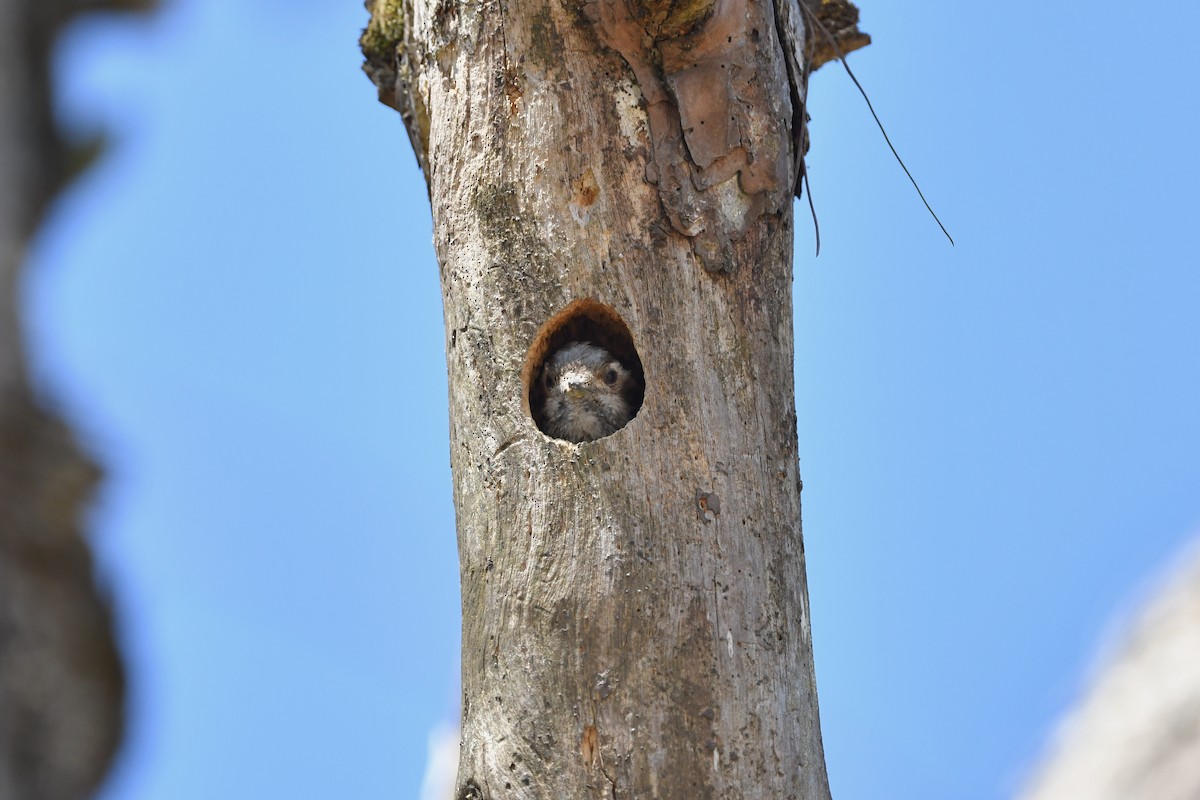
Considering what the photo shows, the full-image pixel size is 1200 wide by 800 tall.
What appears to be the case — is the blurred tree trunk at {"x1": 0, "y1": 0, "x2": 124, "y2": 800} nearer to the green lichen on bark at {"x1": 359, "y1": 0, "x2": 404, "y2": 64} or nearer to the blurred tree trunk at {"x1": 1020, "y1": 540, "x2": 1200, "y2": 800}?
the green lichen on bark at {"x1": 359, "y1": 0, "x2": 404, "y2": 64}

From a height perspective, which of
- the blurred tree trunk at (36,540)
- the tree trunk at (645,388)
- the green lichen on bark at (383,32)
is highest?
the green lichen on bark at (383,32)

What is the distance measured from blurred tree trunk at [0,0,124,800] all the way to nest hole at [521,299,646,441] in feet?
5.45

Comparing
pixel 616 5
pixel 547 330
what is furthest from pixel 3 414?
pixel 616 5

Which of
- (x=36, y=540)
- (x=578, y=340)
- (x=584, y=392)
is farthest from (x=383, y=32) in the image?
(x=36, y=540)

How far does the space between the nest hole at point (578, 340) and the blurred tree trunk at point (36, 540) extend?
1.66m

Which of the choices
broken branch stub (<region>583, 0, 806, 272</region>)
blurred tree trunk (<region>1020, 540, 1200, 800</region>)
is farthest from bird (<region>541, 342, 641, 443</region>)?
blurred tree trunk (<region>1020, 540, 1200, 800</region>)

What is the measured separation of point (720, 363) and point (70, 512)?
6.66ft

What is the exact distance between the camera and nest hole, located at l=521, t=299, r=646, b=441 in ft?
13.8

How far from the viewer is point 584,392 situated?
15.6ft

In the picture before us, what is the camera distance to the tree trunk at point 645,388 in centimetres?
375

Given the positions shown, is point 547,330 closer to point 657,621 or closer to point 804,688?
point 657,621

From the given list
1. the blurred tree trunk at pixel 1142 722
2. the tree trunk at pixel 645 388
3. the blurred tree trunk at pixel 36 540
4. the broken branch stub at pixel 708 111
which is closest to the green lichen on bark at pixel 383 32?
the tree trunk at pixel 645 388

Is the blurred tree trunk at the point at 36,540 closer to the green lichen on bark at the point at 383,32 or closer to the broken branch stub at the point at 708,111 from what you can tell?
the broken branch stub at the point at 708,111

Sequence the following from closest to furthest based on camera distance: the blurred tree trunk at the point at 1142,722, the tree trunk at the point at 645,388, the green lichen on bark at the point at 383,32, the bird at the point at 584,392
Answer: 1. the tree trunk at the point at 645,388
2. the bird at the point at 584,392
3. the green lichen on bark at the point at 383,32
4. the blurred tree trunk at the point at 1142,722
